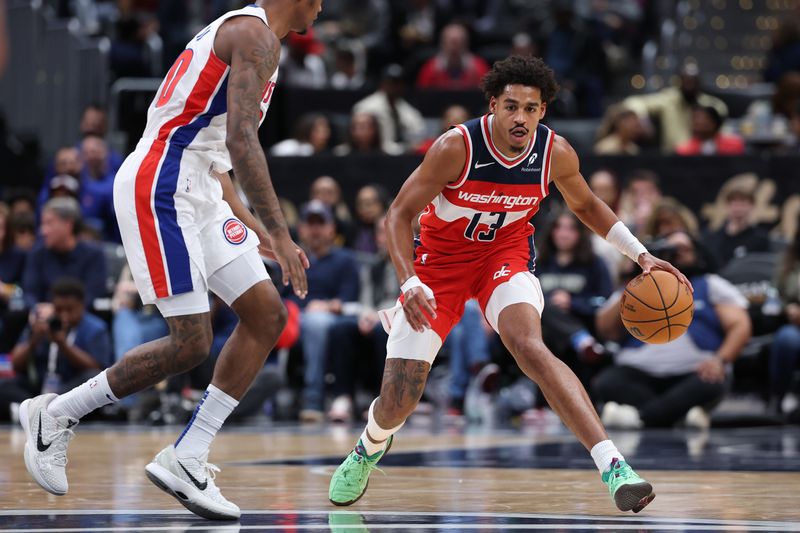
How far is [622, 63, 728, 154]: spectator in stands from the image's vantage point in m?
14.5

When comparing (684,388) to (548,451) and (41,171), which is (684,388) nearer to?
(548,451)

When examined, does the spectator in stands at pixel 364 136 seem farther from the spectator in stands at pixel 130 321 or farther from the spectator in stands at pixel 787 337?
the spectator in stands at pixel 787 337

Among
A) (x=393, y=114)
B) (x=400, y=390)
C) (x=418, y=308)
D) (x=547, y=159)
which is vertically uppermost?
(x=547, y=159)

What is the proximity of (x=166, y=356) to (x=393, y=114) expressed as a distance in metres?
9.48

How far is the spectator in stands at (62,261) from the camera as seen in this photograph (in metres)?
11.5

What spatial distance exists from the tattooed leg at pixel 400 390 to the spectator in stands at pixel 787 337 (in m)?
5.83

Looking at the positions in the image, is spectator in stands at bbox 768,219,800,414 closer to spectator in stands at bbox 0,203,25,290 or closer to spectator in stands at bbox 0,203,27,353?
spectator in stands at bbox 0,203,27,353

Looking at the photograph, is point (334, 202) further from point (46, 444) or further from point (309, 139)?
point (46, 444)

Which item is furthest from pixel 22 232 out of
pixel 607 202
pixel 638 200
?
pixel 638 200

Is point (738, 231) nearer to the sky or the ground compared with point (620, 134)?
nearer to the ground

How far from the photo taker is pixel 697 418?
10719 millimetres

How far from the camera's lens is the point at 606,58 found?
56.5 feet

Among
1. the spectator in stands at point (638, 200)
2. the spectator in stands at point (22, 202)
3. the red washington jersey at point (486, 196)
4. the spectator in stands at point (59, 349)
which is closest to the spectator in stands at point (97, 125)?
the spectator in stands at point (22, 202)

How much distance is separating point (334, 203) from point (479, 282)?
6948mm
